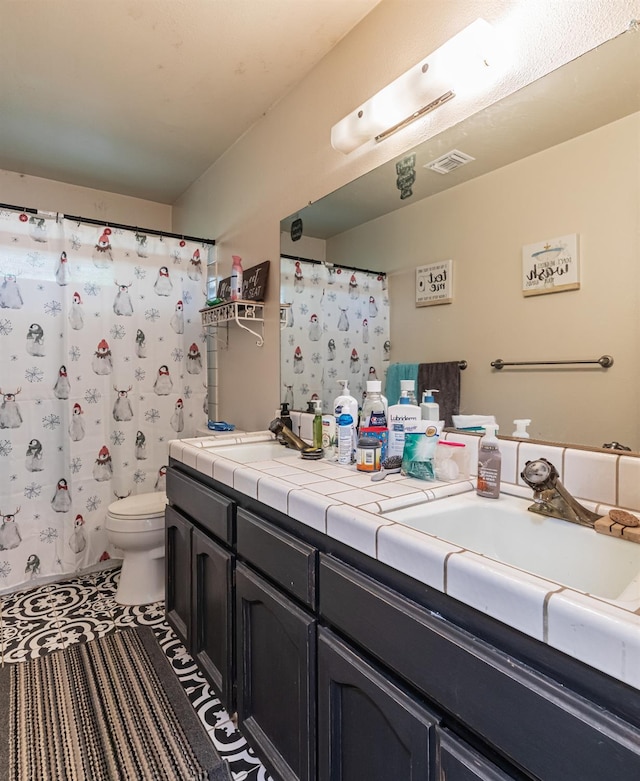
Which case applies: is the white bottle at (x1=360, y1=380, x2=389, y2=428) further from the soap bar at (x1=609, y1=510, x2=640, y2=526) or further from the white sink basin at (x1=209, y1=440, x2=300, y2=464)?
the soap bar at (x1=609, y1=510, x2=640, y2=526)

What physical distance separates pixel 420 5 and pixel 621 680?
67.7 inches

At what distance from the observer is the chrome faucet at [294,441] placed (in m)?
1.49

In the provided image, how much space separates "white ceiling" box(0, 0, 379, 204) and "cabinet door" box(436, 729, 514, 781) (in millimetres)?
2012

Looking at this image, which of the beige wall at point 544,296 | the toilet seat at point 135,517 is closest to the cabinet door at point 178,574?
the toilet seat at point 135,517

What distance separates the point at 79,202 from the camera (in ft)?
9.61

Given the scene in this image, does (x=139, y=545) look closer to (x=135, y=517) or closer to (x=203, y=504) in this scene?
(x=135, y=517)

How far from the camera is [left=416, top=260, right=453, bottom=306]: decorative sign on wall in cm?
131

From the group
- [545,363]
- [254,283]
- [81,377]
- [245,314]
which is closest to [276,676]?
[545,363]

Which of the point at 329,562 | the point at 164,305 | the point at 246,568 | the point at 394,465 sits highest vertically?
the point at 164,305

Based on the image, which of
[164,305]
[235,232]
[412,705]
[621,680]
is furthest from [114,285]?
[621,680]

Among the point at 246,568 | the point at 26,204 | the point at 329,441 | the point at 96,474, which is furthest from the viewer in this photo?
the point at 26,204

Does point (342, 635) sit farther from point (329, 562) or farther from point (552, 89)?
point (552, 89)

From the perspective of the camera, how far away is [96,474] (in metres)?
2.35

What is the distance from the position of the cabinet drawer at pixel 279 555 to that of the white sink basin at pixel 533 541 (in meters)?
0.22
